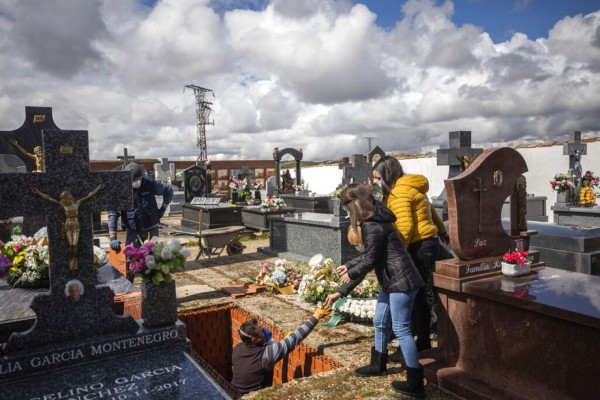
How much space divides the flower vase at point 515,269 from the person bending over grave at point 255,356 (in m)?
1.53

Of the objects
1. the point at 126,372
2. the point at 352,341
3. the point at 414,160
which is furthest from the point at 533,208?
the point at 126,372

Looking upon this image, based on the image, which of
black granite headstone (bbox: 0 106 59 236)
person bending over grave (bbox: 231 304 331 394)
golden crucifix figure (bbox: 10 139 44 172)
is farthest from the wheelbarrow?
person bending over grave (bbox: 231 304 331 394)

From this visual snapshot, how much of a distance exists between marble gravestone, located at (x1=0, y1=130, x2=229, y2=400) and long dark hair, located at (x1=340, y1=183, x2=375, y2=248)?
1.49 meters

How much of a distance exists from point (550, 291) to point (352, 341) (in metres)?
1.94

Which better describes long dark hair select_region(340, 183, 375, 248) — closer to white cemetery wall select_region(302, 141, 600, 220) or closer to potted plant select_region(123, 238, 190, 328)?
potted plant select_region(123, 238, 190, 328)

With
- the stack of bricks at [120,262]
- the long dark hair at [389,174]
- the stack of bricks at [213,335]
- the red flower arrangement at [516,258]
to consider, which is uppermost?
the long dark hair at [389,174]

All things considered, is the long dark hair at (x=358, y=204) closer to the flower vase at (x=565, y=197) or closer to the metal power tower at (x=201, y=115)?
the flower vase at (x=565, y=197)

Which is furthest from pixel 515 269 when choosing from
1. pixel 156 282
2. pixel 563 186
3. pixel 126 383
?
pixel 563 186

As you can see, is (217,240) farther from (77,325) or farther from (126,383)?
(126,383)

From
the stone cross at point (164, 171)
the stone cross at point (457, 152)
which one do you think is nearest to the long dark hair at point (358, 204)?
the stone cross at point (457, 152)

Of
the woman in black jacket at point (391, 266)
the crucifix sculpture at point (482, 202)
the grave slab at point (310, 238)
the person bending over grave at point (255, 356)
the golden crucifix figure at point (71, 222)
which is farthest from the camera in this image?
the grave slab at point (310, 238)

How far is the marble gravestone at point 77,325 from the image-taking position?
9.26 feet

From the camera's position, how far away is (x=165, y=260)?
134 inches

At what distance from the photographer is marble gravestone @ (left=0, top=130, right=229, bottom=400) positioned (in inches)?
111
